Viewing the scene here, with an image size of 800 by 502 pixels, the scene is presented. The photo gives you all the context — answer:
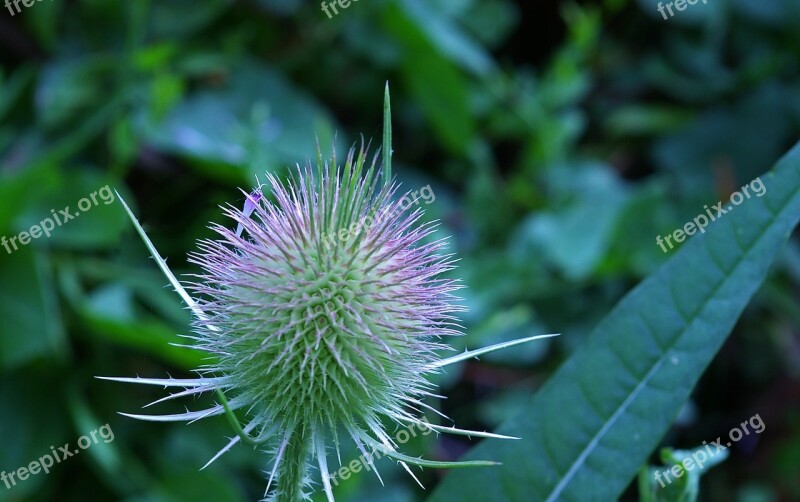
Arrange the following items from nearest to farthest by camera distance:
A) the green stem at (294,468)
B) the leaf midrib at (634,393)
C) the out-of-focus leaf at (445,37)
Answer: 1. the green stem at (294,468)
2. the leaf midrib at (634,393)
3. the out-of-focus leaf at (445,37)

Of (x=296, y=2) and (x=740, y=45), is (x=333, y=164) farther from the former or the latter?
(x=740, y=45)

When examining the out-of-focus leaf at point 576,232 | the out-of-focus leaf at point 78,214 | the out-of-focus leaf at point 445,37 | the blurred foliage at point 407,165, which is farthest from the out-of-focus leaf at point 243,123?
the out-of-focus leaf at point 576,232

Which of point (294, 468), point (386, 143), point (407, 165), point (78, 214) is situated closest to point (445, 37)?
point (407, 165)

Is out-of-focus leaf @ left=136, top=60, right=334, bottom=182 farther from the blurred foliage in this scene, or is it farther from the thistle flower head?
the thistle flower head

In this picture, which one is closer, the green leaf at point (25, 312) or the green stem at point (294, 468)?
the green stem at point (294, 468)

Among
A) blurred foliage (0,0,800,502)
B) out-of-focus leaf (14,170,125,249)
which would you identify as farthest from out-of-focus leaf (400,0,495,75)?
out-of-focus leaf (14,170,125,249)

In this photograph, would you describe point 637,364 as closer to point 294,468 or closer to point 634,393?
point 634,393

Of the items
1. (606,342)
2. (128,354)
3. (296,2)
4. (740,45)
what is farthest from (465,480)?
(740,45)

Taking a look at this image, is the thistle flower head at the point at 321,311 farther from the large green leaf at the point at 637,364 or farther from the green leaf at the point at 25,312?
the green leaf at the point at 25,312
